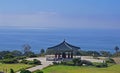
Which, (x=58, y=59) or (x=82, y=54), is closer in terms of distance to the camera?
(x=58, y=59)

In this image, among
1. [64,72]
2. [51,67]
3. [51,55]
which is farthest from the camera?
[51,55]

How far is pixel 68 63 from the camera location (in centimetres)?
4009

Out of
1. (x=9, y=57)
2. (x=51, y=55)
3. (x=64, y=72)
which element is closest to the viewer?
(x=64, y=72)

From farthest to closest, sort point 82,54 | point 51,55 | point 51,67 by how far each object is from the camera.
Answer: point 82,54, point 51,55, point 51,67

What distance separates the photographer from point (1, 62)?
131 ft

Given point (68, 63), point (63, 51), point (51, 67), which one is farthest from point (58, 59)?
point (51, 67)

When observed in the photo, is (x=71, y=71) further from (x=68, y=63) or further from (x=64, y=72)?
(x=68, y=63)

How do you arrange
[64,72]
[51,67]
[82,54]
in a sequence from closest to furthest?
[64,72]
[51,67]
[82,54]

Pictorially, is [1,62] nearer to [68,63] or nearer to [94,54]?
[68,63]

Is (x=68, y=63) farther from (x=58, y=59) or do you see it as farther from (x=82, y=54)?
(x=82, y=54)

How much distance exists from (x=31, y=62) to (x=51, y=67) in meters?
3.60

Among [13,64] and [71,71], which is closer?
[71,71]

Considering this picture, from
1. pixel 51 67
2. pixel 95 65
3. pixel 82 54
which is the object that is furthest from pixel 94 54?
pixel 51 67

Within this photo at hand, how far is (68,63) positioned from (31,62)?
436 centimetres
